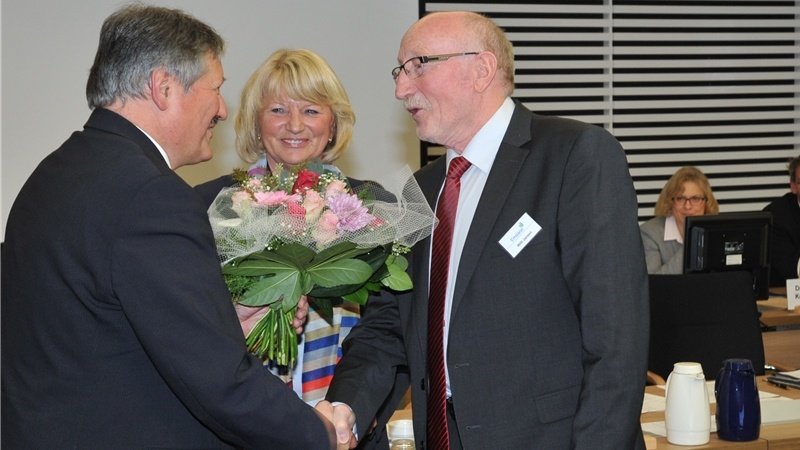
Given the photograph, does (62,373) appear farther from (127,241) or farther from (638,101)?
(638,101)

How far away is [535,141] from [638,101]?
223 inches

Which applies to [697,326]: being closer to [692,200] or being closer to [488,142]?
[488,142]

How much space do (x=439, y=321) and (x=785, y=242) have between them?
563 centimetres

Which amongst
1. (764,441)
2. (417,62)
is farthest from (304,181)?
(764,441)

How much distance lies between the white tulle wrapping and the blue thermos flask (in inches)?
45.0

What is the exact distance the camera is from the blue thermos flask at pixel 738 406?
2934 millimetres

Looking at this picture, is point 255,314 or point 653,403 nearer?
point 255,314

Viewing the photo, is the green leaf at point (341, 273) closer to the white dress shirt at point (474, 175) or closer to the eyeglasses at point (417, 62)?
→ the white dress shirt at point (474, 175)

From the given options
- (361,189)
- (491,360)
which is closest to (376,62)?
(361,189)

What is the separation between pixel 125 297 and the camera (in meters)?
1.79

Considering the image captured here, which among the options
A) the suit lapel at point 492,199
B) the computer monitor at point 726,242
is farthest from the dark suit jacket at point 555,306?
the computer monitor at point 726,242

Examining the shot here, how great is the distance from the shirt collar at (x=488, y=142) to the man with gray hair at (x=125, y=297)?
30.1 inches

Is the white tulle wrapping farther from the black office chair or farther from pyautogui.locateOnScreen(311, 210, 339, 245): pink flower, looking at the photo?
the black office chair

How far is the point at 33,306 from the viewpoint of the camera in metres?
1.87
